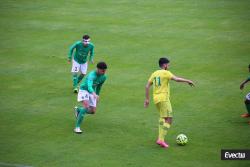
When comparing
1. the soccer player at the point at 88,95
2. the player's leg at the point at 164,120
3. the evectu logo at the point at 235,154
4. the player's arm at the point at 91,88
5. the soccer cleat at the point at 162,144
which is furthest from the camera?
the soccer player at the point at 88,95

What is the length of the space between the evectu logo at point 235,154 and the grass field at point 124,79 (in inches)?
9.3

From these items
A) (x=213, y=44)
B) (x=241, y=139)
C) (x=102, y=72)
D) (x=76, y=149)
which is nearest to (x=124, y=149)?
(x=76, y=149)

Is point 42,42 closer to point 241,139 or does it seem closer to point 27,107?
point 27,107

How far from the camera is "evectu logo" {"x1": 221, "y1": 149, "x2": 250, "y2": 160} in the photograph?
560 inches

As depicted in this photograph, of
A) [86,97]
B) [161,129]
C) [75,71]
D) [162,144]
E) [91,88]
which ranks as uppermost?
[75,71]

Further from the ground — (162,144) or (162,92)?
(162,92)

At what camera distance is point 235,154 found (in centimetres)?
1438

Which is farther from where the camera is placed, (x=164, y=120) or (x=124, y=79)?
(x=124, y=79)

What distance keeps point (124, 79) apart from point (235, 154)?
8284 millimetres

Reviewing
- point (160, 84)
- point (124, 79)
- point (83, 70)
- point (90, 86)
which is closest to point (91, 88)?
point (90, 86)

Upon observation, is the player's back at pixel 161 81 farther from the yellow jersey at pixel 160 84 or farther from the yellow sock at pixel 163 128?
the yellow sock at pixel 163 128

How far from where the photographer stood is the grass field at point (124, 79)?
15047 mm

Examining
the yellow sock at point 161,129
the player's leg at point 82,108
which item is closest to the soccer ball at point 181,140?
the yellow sock at point 161,129

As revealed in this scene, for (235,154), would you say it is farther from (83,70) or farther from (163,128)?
(83,70)
